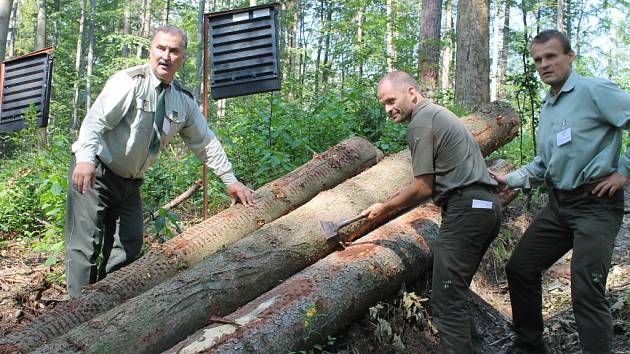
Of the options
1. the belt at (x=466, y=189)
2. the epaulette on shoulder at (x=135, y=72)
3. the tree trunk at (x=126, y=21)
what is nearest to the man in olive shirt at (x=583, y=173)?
the belt at (x=466, y=189)

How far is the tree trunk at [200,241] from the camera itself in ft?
10.6

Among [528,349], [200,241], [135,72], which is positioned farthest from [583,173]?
[135,72]

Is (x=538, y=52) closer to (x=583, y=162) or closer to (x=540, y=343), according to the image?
(x=583, y=162)

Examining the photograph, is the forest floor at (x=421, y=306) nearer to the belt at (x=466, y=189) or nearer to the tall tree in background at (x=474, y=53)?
the belt at (x=466, y=189)

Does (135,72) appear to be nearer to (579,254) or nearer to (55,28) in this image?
(579,254)

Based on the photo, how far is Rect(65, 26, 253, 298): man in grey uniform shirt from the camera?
3.58m

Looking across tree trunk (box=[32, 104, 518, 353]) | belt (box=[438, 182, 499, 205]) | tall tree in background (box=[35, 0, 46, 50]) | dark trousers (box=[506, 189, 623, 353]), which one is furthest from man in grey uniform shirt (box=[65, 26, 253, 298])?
tall tree in background (box=[35, 0, 46, 50])

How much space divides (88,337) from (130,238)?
1339 mm

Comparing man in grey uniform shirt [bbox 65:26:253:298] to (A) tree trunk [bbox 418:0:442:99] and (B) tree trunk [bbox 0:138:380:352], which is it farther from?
(A) tree trunk [bbox 418:0:442:99]

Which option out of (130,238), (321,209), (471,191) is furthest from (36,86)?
(471,191)

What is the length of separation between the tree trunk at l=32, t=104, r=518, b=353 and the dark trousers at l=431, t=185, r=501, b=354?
1.14 metres

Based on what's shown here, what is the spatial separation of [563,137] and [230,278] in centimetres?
239

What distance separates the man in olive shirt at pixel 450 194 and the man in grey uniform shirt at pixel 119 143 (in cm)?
171

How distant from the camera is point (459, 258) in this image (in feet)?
10.4
